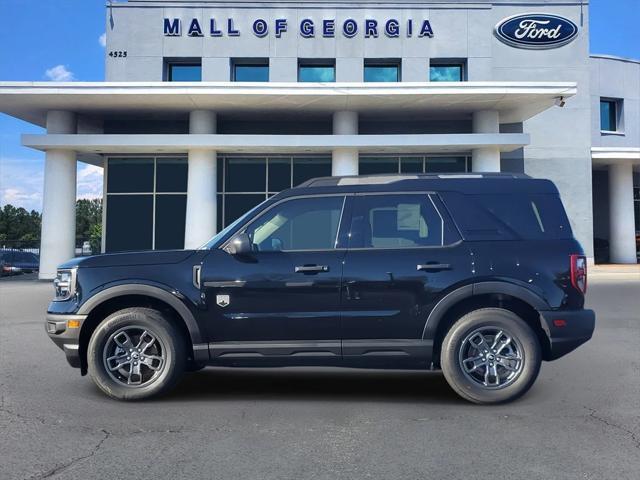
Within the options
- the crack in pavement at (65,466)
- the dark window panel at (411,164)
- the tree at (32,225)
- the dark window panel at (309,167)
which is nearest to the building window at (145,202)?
the dark window panel at (309,167)

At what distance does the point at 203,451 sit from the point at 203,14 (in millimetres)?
23110

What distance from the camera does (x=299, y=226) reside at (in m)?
5.45

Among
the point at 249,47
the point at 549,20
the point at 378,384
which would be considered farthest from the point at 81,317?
the point at 549,20

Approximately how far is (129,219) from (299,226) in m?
19.4

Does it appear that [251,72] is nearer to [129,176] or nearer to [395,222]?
[129,176]

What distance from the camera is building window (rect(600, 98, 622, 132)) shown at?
95.6ft

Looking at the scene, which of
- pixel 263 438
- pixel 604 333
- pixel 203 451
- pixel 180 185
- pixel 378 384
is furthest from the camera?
pixel 180 185

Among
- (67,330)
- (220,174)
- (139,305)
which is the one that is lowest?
(67,330)

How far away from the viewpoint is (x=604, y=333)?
9.38m

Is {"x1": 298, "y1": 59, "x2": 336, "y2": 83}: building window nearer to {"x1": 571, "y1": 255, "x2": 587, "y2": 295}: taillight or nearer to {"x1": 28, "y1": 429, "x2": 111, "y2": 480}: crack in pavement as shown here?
{"x1": 571, "y1": 255, "x2": 587, "y2": 295}: taillight

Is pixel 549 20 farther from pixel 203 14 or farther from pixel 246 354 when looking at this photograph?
pixel 246 354

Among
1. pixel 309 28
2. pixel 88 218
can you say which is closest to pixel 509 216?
Result: pixel 309 28

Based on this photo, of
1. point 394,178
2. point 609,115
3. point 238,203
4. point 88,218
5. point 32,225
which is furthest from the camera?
point 88,218

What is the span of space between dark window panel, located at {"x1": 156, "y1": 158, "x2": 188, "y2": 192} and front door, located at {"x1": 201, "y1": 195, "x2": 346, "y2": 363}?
60.9ft
